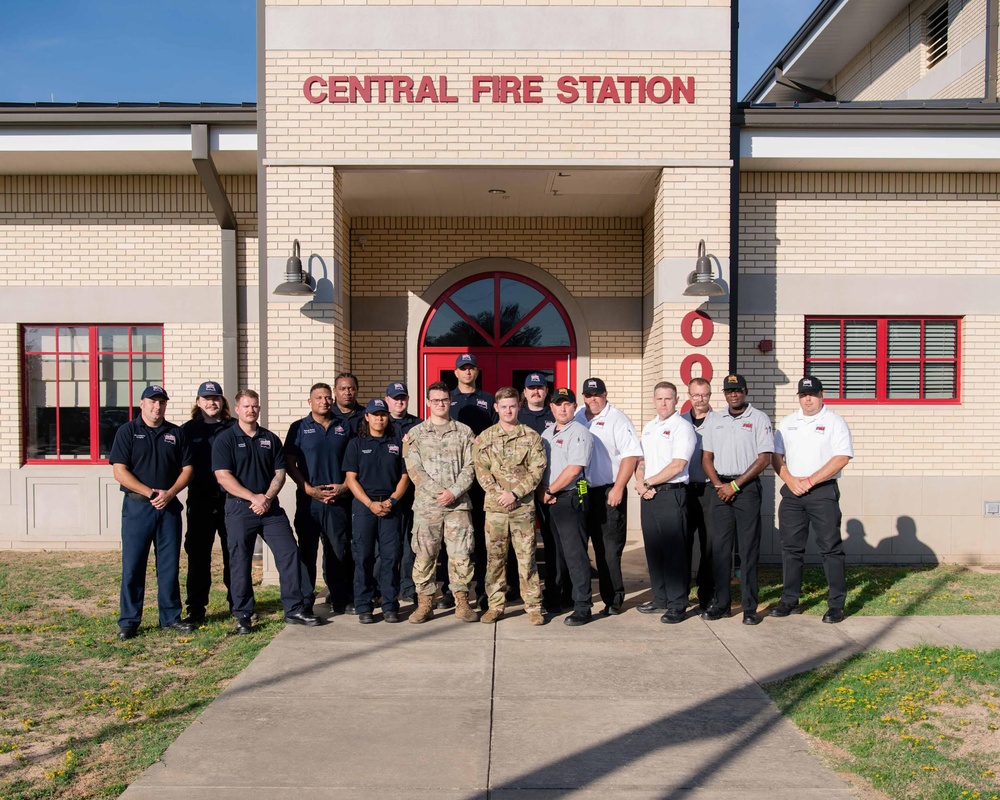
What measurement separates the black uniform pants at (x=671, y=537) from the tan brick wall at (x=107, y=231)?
6.39m

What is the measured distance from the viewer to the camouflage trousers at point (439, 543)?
7.04 metres

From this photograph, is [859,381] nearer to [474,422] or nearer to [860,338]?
[860,338]

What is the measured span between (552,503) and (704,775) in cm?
315

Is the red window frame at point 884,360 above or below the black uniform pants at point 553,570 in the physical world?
above

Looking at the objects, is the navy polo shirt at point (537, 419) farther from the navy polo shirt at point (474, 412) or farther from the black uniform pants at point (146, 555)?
the black uniform pants at point (146, 555)

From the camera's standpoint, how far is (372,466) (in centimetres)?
714

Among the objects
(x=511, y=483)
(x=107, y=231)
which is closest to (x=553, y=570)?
(x=511, y=483)

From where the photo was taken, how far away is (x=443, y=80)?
898cm

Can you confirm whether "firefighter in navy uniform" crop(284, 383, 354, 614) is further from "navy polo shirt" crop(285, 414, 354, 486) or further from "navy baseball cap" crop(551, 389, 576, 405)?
"navy baseball cap" crop(551, 389, 576, 405)

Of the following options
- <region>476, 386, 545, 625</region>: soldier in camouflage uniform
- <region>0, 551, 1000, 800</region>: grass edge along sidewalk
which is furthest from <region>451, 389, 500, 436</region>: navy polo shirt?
<region>0, 551, 1000, 800</region>: grass edge along sidewalk

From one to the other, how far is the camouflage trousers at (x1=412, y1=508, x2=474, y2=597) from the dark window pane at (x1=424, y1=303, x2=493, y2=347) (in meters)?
4.30

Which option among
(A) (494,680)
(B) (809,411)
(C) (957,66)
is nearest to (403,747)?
(A) (494,680)

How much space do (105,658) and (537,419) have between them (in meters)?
4.00

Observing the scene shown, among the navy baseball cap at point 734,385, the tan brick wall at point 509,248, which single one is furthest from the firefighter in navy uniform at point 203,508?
the navy baseball cap at point 734,385
